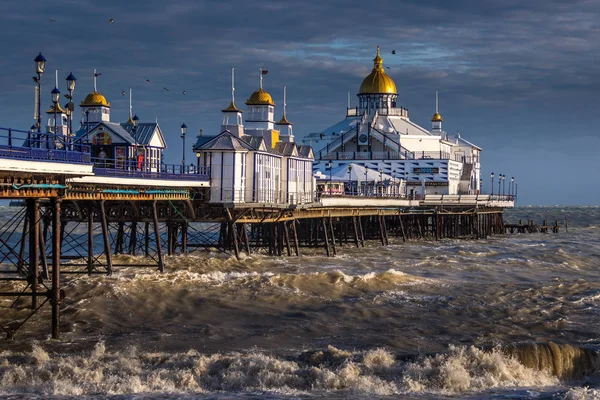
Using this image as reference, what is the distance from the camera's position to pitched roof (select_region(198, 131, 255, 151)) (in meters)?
50.2

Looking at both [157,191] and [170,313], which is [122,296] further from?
[157,191]

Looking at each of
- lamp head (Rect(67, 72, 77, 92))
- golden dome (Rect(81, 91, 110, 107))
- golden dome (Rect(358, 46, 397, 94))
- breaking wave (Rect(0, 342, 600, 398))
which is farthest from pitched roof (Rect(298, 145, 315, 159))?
golden dome (Rect(358, 46, 397, 94))

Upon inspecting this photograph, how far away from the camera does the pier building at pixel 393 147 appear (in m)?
104

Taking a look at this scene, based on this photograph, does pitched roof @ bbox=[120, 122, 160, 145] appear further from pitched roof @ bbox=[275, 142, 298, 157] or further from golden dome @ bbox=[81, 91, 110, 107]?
pitched roof @ bbox=[275, 142, 298, 157]

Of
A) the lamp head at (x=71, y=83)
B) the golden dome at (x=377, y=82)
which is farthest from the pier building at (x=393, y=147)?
the lamp head at (x=71, y=83)

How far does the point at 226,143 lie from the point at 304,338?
23.1 m

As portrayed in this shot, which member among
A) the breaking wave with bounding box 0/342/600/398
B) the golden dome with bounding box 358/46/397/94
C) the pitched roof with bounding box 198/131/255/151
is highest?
the golden dome with bounding box 358/46/397/94

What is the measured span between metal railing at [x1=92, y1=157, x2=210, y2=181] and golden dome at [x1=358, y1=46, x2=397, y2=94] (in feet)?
236

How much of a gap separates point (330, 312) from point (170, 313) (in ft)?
17.1

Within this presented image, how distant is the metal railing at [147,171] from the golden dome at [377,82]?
72.0 meters

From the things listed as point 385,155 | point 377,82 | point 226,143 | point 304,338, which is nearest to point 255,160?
point 226,143

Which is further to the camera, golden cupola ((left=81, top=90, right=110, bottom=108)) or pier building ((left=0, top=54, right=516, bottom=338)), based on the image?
golden cupola ((left=81, top=90, right=110, bottom=108))

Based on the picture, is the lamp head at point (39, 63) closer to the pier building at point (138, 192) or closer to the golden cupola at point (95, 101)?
the pier building at point (138, 192)

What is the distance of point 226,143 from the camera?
50375mm
